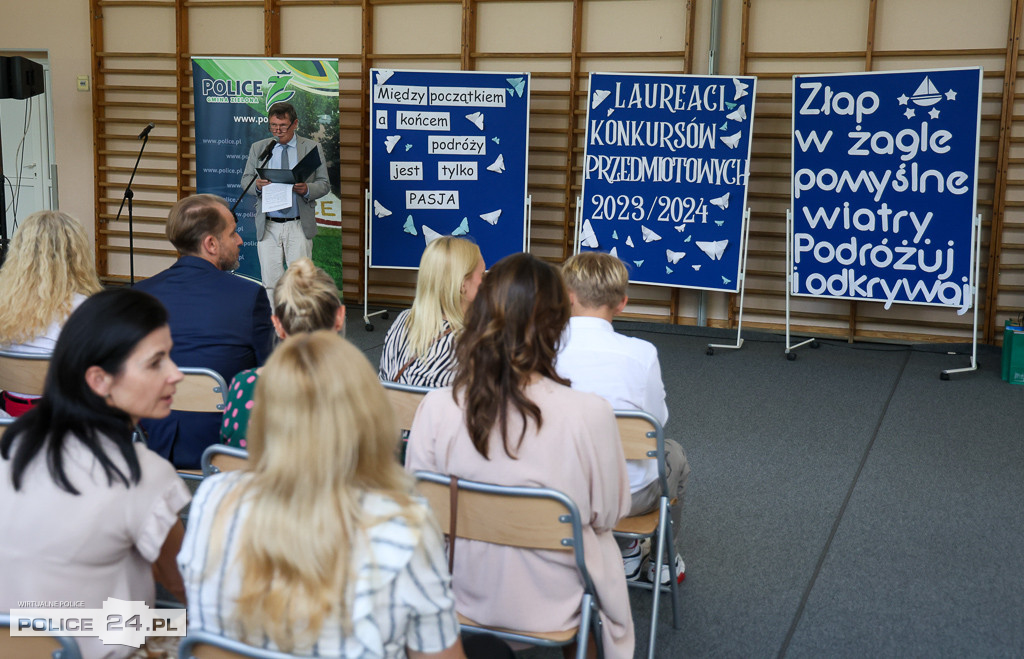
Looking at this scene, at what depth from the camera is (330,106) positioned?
6871 mm

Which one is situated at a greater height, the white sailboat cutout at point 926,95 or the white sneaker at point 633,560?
the white sailboat cutout at point 926,95

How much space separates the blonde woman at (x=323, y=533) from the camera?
1173 mm

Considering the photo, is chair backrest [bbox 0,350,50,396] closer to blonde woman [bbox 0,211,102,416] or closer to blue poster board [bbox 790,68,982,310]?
blonde woman [bbox 0,211,102,416]

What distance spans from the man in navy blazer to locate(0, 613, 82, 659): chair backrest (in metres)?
1.39

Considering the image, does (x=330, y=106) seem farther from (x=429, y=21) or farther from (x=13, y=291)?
(x=13, y=291)

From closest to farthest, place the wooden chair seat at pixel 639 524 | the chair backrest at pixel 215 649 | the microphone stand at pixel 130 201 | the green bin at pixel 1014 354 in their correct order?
the chair backrest at pixel 215 649 → the wooden chair seat at pixel 639 524 → the green bin at pixel 1014 354 → the microphone stand at pixel 130 201

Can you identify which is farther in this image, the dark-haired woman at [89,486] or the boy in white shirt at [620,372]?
the boy in white shirt at [620,372]

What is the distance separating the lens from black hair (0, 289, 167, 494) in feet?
4.47

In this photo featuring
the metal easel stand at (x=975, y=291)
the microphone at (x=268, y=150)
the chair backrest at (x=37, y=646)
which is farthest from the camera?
the microphone at (x=268, y=150)

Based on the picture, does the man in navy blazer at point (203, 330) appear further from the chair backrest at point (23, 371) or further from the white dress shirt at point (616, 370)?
the white dress shirt at point (616, 370)

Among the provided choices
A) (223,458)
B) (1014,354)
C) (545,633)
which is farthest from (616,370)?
(1014,354)

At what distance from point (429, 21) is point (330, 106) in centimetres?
118

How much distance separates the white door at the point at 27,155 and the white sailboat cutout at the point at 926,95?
7223 mm

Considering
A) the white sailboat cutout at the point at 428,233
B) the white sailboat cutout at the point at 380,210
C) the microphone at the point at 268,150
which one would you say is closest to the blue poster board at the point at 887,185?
the white sailboat cutout at the point at 428,233
